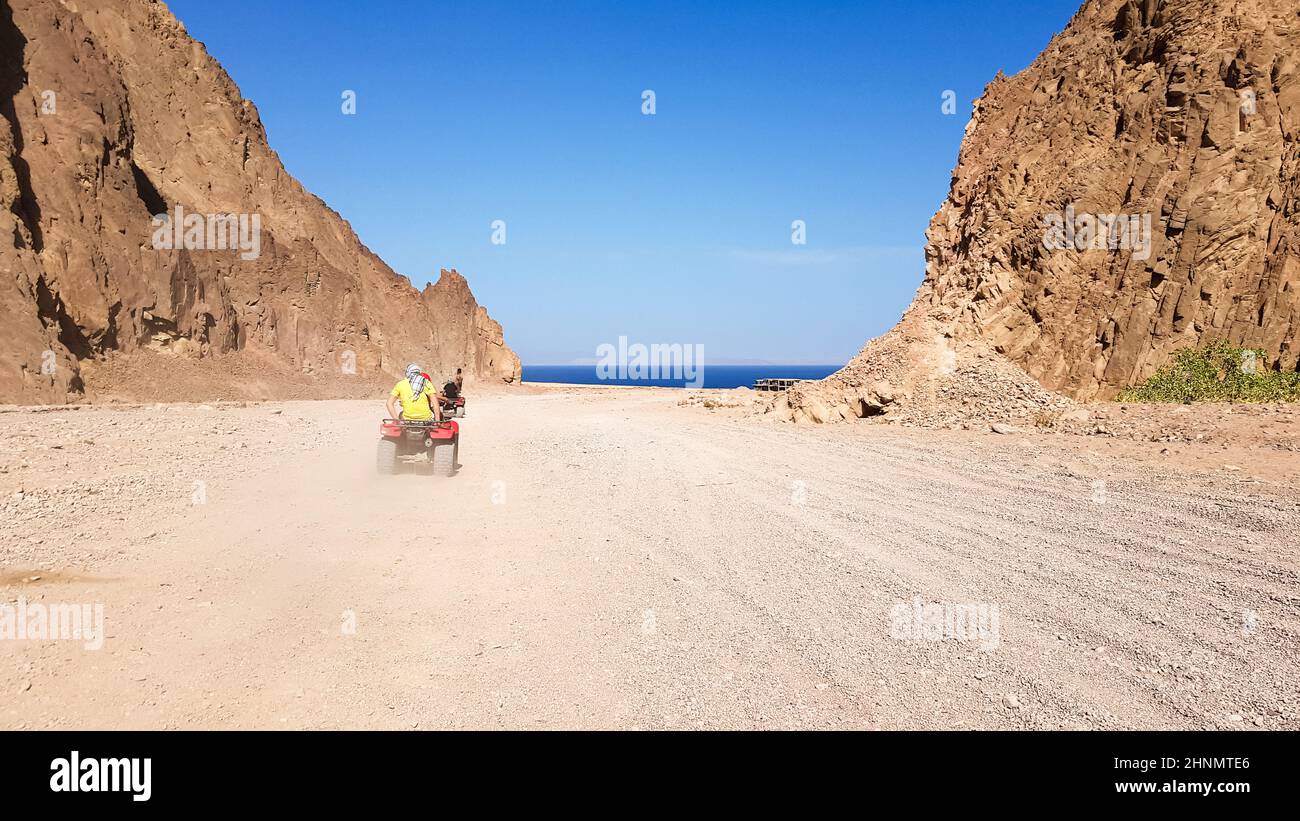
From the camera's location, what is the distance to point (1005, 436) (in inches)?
615

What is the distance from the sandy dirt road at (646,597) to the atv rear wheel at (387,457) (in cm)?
34

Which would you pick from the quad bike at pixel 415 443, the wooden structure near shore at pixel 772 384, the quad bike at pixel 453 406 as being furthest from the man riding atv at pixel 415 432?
the wooden structure near shore at pixel 772 384

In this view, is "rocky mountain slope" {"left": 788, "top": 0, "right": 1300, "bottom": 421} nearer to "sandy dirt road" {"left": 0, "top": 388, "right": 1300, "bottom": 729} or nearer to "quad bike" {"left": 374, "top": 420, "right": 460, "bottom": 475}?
"sandy dirt road" {"left": 0, "top": 388, "right": 1300, "bottom": 729}

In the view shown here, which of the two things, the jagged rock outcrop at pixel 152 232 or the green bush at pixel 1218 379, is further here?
the jagged rock outcrop at pixel 152 232

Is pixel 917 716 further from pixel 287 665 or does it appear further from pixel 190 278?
pixel 190 278

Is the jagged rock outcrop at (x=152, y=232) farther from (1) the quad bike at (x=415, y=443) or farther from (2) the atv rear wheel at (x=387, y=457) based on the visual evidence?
(1) the quad bike at (x=415, y=443)

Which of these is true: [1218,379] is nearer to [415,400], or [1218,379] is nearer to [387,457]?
[415,400]

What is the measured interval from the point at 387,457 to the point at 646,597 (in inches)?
276

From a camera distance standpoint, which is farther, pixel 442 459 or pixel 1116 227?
pixel 1116 227

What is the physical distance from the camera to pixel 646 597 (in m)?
5.61

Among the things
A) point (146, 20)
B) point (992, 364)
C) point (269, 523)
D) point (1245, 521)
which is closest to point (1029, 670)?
point (1245, 521)

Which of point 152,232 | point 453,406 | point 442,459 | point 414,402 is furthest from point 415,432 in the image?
point 152,232

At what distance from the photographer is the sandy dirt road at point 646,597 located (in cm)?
378

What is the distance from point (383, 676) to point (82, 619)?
2441 millimetres
